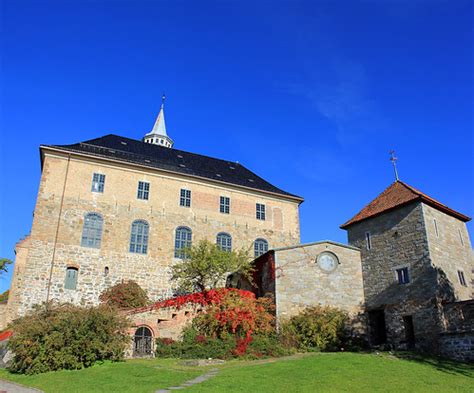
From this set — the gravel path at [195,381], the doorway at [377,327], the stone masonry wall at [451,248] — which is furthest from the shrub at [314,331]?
the gravel path at [195,381]

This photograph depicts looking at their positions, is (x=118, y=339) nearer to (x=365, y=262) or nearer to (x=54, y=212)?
(x=54, y=212)

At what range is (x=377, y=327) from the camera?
21.6 metres

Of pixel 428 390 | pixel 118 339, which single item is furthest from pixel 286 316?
pixel 428 390

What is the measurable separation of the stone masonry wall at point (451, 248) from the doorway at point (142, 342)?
44.5ft

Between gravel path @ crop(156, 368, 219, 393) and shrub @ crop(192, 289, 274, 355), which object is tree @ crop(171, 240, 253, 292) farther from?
gravel path @ crop(156, 368, 219, 393)

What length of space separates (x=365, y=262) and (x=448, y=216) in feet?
16.1

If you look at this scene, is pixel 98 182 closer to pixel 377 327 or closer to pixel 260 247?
pixel 260 247

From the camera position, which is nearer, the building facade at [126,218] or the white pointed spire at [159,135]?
the building facade at [126,218]

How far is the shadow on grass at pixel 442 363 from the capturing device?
46.3 ft

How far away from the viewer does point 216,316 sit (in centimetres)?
1891

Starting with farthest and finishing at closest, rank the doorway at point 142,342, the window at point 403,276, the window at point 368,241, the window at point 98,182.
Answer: the window at point 98,182 → the window at point 368,241 → the window at point 403,276 → the doorway at point 142,342

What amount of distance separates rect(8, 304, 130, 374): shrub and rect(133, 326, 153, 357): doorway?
2260 millimetres

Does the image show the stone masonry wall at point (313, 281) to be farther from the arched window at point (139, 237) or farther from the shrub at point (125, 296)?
the arched window at point (139, 237)

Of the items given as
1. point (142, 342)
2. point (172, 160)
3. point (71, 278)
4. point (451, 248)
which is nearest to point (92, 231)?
point (71, 278)
